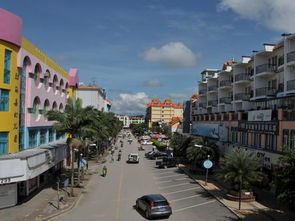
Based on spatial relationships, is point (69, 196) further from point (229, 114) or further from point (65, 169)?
point (229, 114)

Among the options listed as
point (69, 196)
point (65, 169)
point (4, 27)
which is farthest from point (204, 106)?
point (4, 27)

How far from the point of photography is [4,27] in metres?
24.6

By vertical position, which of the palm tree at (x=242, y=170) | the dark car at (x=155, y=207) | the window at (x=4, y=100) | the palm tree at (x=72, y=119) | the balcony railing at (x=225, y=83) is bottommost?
the dark car at (x=155, y=207)

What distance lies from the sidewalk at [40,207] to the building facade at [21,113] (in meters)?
0.83

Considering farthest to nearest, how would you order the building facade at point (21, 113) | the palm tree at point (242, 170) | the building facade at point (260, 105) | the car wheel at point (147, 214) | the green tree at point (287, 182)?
the building facade at point (260, 105) → the palm tree at point (242, 170) → the building facade at point (21, 113) → the car wheel at point (147, 214) → the green tree at point (287, 182)

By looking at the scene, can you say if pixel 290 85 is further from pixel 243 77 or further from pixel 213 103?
pixel 213 103

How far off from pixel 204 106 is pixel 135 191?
119 ft

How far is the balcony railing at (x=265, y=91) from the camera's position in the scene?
39.0 meters

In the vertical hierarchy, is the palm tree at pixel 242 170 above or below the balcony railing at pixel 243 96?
below

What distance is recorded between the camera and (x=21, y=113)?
28812 millimetres

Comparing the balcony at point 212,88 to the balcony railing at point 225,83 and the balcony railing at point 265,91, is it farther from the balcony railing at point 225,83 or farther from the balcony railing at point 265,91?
the balcony railing at point 265,91

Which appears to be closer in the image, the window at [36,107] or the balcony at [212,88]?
the window at [36,107]

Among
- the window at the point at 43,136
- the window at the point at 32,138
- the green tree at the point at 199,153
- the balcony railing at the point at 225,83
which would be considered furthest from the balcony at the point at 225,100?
the window at the point at 32,138

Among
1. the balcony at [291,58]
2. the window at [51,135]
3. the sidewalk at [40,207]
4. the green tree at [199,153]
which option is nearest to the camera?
the sidewalk at [40,207]
